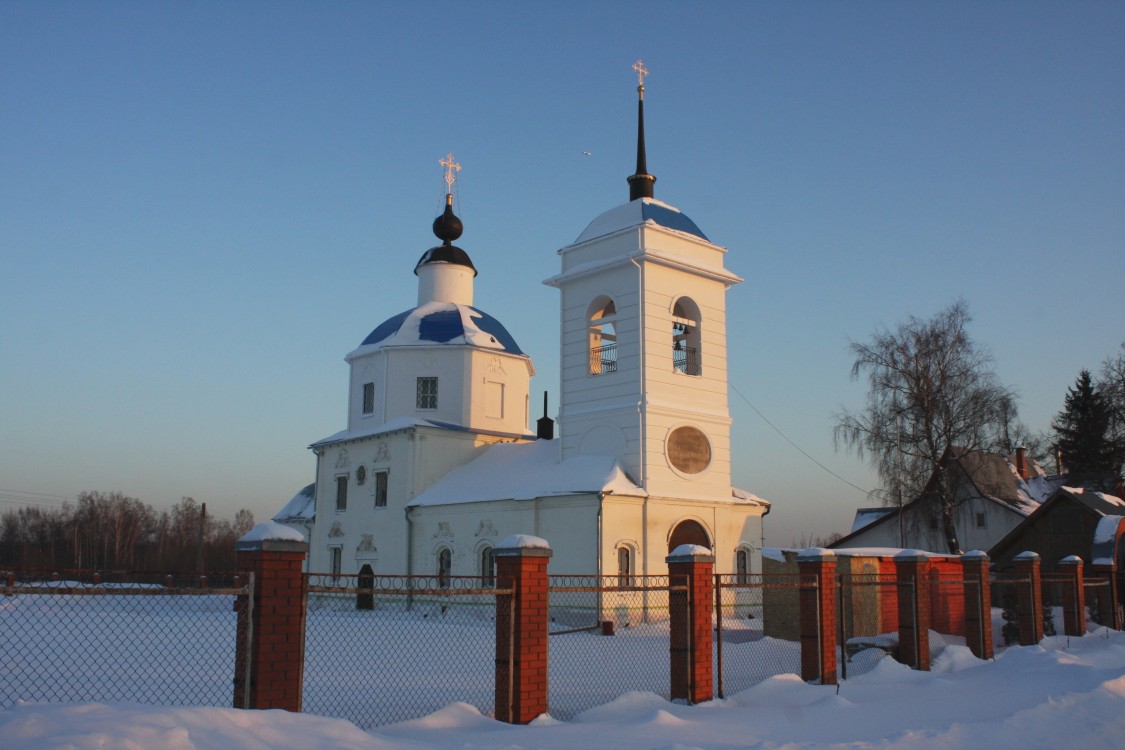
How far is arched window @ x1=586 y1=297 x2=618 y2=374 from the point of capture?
89.1ft

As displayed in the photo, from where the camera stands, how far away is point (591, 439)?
27125 mm

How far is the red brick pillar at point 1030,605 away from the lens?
58.9ft

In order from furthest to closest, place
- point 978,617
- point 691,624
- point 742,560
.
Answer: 1. point 742,560
2. point 978,617
3. point 691,624

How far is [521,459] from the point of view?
1186 inches

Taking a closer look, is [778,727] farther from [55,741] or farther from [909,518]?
[909,518]

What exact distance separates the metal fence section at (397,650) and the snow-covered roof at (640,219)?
1005 centimetres

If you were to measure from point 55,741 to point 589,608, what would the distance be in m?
19.5

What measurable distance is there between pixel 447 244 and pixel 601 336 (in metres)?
11.7

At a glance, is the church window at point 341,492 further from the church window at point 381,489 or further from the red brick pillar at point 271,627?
the red brick pillar at point 271,627

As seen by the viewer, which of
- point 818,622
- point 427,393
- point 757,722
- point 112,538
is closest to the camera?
point 757,722

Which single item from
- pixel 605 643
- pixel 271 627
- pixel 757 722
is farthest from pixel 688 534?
pixel 271 627

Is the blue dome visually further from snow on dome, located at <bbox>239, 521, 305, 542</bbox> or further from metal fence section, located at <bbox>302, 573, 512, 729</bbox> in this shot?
snow on dome, located at <bbox>239, 521, 305, 542</bbox>

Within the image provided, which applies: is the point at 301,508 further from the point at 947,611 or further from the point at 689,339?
the point at 947,611

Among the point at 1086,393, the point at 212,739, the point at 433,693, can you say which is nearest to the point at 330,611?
the point at 433,693
